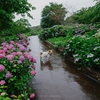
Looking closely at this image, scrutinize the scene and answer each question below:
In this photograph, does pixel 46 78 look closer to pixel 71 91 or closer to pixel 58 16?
pixel 71 91

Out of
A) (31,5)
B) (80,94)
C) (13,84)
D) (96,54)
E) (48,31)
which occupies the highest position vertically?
(31,5)

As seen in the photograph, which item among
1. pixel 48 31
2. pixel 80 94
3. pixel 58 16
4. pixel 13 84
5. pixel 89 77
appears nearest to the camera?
pixel 13 84

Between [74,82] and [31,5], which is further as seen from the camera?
[31,5]

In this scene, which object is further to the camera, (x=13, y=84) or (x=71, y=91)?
(x=71, y=91)

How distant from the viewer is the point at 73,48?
546 cm

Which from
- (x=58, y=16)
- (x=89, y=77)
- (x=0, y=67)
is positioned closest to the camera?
(x=0, y=67)

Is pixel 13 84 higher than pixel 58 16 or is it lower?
lower

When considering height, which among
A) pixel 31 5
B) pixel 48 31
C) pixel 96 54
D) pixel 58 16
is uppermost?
pixel 58 16

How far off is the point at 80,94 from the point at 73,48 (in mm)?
2838

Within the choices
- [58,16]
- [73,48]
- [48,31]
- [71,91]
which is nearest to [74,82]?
[71,91]

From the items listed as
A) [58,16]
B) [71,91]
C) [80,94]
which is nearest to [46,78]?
[71,91]

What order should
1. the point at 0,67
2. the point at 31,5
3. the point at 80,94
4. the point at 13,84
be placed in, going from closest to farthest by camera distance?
the point at 0,67, the point at 13,84, the point at 80,94, the point at 31,5

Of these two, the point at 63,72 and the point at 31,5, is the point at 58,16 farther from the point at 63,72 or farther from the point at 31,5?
the point at 63,72

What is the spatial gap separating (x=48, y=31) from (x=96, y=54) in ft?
42.3
